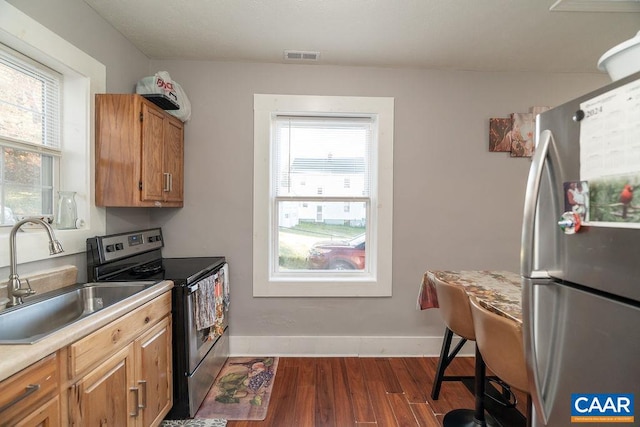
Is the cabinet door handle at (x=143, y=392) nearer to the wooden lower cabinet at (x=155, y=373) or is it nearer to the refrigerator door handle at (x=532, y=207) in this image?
the wooden lower cabinet at (x=155, y=373)

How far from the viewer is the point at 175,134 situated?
2359mm

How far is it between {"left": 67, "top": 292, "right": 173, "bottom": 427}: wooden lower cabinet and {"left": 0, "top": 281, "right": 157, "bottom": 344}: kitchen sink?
13 centimetres

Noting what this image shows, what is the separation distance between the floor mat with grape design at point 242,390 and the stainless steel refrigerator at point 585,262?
1717mm

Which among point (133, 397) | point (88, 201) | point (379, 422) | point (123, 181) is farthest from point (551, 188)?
point (88, 201)

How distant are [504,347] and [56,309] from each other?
2.21 metres

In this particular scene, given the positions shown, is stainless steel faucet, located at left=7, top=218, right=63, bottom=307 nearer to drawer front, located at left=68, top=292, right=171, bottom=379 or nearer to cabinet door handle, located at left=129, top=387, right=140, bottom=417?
drawer front, located at left=68, top=292, right=171, bottom=379

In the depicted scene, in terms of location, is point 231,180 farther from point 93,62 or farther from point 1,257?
point 1,257

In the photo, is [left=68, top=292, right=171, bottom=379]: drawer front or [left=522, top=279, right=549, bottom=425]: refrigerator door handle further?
[left=68, top=292, right=171, bottom=379]: drawer front

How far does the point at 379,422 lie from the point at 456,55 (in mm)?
2884

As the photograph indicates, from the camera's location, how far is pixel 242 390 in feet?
6.92

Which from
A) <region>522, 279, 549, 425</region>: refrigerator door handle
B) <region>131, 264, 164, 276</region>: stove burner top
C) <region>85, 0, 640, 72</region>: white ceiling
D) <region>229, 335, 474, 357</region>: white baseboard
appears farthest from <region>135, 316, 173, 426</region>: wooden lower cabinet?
<region>85, 0, 640, 72</region>: white ceiling

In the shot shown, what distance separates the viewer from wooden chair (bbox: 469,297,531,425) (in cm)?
115

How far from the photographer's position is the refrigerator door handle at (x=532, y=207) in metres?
0.81

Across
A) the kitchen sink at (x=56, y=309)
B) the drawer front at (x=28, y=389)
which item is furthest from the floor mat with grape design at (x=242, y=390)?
the drawer front at (x=28, y=389)
